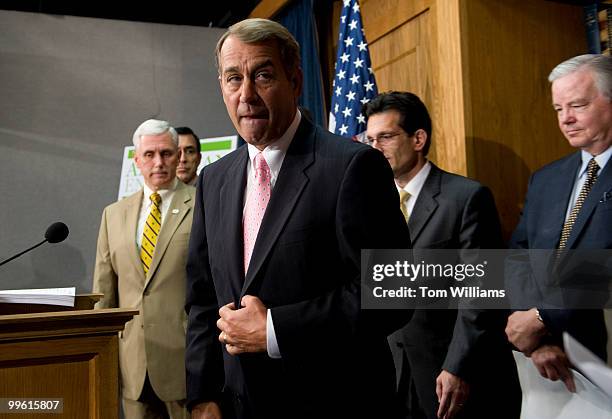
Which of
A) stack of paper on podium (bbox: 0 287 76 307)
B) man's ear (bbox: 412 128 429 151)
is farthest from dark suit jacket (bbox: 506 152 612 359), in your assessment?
stack of paper on podium (bbox: 0 287 76 307)

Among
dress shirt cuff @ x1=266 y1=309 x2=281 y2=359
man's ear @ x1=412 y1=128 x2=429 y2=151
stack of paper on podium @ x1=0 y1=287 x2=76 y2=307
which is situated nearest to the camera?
dress shirt cuff @ x1=266 y1=309 x2=281 y2=359

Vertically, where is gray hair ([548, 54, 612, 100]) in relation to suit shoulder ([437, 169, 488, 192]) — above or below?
above

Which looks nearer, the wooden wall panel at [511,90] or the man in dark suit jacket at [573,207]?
the man in dark suit jacket at [573,207]

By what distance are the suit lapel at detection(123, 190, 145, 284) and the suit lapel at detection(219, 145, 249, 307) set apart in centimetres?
146

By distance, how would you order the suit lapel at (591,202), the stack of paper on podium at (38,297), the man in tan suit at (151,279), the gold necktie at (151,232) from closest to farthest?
the stack of paper on podium at (38,297) < the suit lapel at (591,202) < the man in tan suit at (151,279) < the gold necktie at (151,232)

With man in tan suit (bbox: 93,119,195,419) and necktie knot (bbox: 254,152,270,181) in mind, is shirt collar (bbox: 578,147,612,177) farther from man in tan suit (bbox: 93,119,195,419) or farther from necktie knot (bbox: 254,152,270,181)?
man in tan suit (bbox: 93,119,195,419)

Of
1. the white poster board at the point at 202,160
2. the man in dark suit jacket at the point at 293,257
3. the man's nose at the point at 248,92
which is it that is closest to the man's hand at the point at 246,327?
the man in dark suit jacket at the point at 293,257

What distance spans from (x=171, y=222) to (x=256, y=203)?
157cm

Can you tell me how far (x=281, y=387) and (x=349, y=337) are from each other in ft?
0.64

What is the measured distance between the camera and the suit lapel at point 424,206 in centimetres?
229

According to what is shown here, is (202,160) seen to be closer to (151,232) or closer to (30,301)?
(151,232)

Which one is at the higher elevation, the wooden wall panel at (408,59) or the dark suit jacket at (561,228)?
the wooden wall panel at (408,59)

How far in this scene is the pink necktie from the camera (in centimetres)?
144

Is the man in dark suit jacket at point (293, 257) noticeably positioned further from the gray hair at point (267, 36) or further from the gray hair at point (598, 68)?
the gray hair at point (598, 68)
